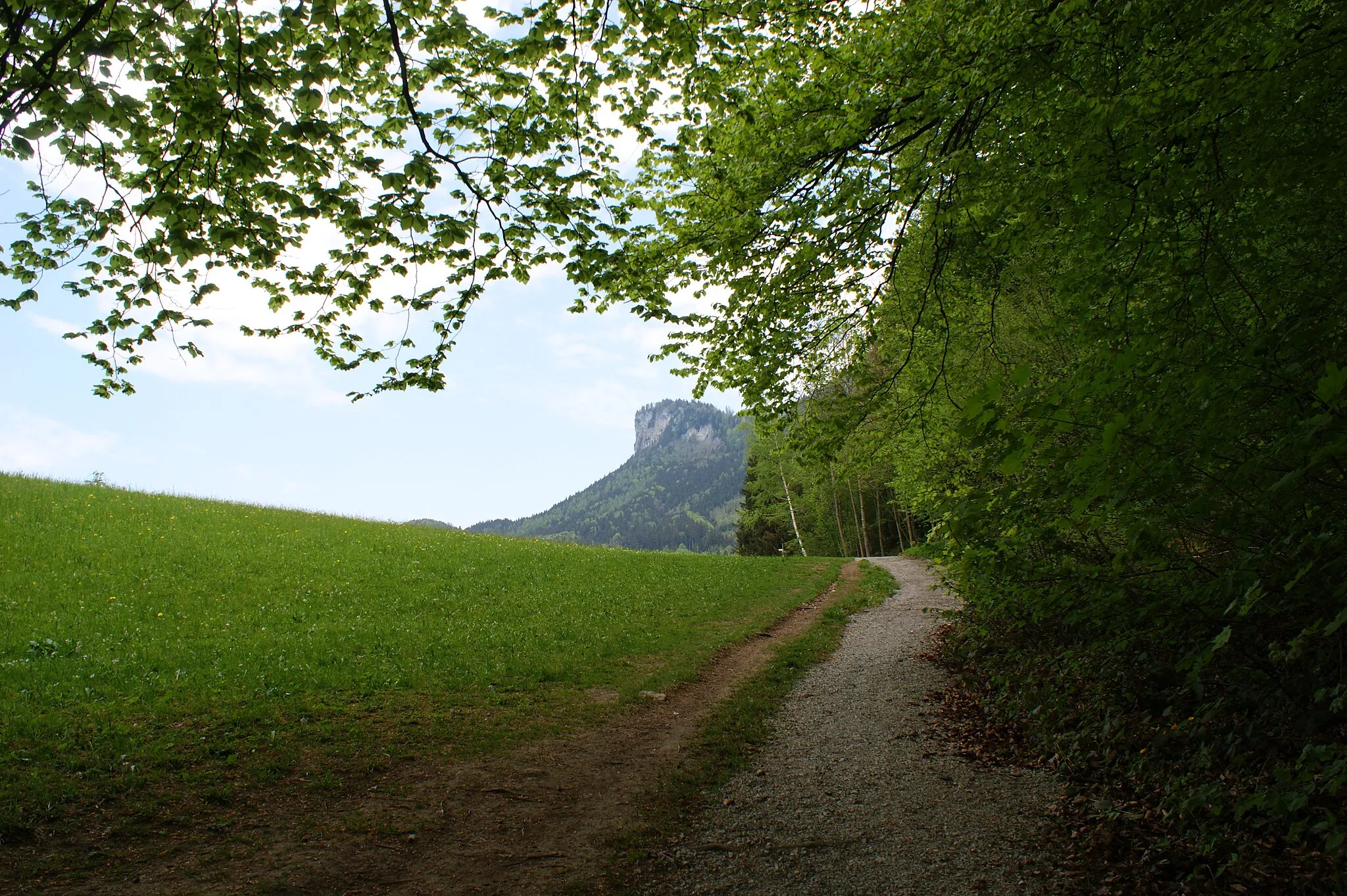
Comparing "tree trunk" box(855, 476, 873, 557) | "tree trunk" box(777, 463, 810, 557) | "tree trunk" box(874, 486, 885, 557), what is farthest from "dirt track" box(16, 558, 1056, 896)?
"tree trunk" box(874, 486, 885, 557)

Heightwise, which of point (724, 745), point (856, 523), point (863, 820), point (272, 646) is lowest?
point (863, 820)

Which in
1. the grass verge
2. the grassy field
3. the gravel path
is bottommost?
the gravel path

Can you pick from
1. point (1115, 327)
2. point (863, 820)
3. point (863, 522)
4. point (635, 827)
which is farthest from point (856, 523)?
point (635, 827)

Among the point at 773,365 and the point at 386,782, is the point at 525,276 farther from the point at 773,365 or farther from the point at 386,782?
the point at 386,782

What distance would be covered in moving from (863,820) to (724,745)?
230 cm

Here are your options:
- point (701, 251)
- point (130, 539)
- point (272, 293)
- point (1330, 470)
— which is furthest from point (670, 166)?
point (130, 539)

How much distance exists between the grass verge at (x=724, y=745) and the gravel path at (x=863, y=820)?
0.66ft

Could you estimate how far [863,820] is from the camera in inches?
239

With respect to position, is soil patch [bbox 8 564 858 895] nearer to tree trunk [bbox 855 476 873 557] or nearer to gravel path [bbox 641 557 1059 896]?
gravel path [bbox 641 557 1059 896]

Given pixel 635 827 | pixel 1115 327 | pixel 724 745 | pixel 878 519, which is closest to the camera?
pixel 1115 327

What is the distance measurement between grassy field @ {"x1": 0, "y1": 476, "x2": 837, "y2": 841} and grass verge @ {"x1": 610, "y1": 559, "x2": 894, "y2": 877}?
1.46 metres

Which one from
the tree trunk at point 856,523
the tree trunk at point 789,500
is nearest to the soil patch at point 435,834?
the tree trunk at point 789,500

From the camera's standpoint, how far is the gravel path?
16.5 ft

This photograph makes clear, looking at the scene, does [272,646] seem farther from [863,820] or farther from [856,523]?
[856,523]
